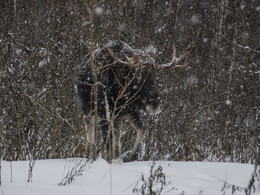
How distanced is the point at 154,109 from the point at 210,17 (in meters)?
8.53

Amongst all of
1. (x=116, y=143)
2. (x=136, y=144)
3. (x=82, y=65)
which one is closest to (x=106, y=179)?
(x=116, y=143)

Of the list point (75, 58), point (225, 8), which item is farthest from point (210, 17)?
point (75, 58)

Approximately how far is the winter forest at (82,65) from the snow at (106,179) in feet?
2.00

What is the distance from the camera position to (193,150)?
6.66 meters

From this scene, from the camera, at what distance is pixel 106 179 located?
11.8 feet

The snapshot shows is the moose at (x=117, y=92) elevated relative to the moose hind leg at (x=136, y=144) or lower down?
elevated

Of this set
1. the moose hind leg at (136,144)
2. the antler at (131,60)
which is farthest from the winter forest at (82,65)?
the moose hind leg at (136,144)

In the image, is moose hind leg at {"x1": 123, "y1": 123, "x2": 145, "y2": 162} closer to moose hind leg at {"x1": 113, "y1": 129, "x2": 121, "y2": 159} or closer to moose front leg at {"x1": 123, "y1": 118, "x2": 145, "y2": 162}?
moose front leg at {"x1": 123, "y1": 118, "x2": 145, "y2": 162}

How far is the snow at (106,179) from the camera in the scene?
3176 millimetres

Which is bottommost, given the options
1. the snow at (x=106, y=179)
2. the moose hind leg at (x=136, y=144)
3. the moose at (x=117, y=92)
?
the snow at (x=106, y=179)

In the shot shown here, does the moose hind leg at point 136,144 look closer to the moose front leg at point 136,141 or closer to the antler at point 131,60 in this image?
the moose front leg at point 136,141

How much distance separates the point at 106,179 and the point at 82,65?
9.12 ft

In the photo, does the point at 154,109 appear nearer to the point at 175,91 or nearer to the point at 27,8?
the point at 175,91

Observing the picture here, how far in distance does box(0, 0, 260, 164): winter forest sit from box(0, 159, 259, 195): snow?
0.61m
